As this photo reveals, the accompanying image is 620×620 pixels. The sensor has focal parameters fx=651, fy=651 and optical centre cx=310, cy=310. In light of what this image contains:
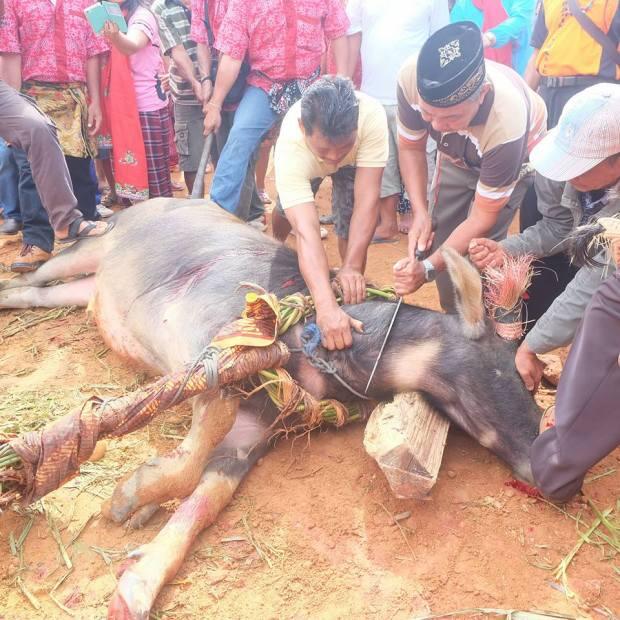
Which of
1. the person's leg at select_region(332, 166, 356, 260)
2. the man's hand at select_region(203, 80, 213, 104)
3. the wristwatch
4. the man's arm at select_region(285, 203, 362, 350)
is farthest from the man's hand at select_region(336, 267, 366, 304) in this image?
the man's hand at select_region(203, 80, 213, 104)

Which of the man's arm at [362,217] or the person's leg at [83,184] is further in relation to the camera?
the person's leg at [83,184]

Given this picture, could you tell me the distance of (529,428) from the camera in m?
2.88

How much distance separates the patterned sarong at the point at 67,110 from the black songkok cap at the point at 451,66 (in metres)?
3.13

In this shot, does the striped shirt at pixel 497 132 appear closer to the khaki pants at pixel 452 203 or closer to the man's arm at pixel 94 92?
the khaki pants at pixel 452 203

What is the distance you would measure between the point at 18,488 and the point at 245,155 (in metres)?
2.98

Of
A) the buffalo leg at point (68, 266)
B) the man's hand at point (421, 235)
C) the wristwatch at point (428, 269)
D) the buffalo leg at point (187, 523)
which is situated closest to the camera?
the buffalo leg at point (187, 523)

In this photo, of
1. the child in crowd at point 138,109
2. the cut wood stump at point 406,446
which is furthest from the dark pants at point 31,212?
the cut wood stump at point 406,446

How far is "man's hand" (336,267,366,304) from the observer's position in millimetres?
3383

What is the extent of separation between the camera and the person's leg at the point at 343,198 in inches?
165

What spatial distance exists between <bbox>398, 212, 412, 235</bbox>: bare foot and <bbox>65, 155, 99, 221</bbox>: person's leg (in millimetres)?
2784

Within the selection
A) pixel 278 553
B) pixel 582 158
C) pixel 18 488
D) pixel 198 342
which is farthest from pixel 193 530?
pixel 582 158

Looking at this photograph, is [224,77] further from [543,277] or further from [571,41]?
[543,277]

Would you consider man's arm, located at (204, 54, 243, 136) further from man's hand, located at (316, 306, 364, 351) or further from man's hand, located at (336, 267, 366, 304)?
man's hand, located at (316, 306, 364, 351)

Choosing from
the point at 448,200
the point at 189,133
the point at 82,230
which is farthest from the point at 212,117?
the point at 448,200
